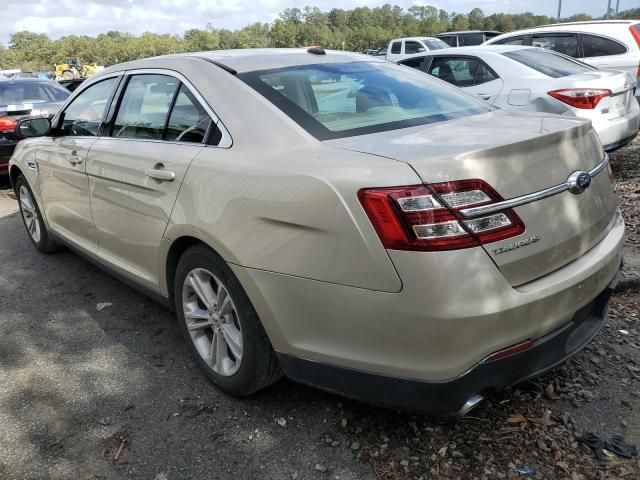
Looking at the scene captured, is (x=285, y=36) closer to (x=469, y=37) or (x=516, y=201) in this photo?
(x=469, y=37)

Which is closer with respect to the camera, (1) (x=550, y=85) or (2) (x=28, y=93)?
(1) (x=550, y=85)

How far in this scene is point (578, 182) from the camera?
2170 mm

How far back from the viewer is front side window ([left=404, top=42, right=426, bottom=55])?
1877 cm

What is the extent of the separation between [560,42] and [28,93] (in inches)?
341

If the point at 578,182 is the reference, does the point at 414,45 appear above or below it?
above

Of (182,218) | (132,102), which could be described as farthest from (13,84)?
(182,218)

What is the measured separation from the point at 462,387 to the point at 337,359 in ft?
1.54

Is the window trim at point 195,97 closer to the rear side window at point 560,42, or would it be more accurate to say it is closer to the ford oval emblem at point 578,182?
the ford oval emblem at point 578,182

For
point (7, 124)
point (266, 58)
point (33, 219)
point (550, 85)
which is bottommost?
point (33, 219)

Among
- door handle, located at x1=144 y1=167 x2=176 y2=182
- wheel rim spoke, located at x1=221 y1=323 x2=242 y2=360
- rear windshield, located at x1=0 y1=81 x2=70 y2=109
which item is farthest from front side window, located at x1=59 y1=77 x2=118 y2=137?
rear windshield, located at x1=0 y1=81 x2=70 y2=109

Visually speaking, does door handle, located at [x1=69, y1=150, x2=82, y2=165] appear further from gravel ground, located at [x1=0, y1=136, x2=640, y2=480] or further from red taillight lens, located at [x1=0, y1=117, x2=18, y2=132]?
red taillight lens, located at [x1=0, y1=117, x2=18, y2=132]

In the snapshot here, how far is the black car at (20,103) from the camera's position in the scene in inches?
308

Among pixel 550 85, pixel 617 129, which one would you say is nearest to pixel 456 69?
pixel 550 85

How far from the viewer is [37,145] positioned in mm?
4484
